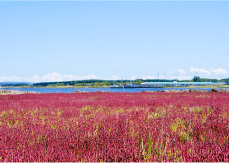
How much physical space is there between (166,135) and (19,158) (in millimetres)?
2163

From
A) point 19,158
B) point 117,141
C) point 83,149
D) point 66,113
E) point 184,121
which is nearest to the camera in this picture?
point 19,158

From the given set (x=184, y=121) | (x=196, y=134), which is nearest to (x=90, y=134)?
(x=196, y=134)

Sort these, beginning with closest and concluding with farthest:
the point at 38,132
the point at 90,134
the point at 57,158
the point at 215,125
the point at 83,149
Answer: the point at 57,158, the point at 83,149, the point at 90,134, the point at 38,132, the point at 215,125

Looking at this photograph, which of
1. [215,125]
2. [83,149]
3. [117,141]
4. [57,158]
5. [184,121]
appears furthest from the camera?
[184,121]

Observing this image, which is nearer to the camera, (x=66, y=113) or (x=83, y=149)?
(x=83, y=149)

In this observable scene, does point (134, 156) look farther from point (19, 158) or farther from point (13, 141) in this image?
point (13, 141)

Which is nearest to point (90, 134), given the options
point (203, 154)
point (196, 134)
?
point (203, 154)

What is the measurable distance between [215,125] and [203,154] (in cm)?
199

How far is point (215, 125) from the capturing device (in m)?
3.81

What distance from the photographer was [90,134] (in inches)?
119

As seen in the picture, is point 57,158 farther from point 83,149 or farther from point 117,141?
point 117,141

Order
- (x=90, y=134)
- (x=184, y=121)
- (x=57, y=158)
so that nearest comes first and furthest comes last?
1. (x=57, y=158)
2. (x=90, y=134)
3. (x=184, y=121)

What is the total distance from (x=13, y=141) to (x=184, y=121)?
11.2 ft

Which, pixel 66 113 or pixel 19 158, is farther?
pixel 66 113
